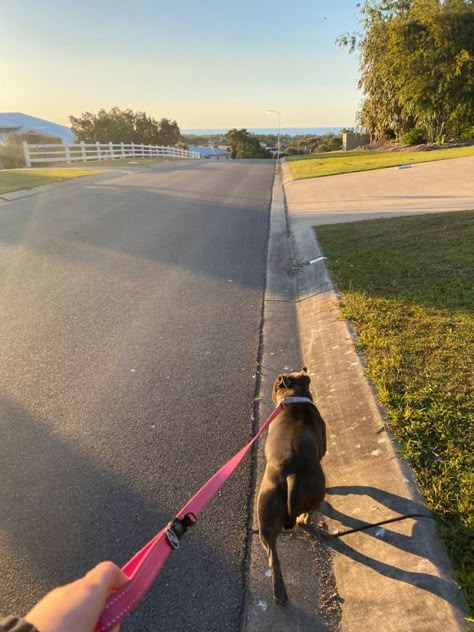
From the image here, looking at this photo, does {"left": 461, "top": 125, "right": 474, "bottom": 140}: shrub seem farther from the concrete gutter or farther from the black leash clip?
the black leash clip

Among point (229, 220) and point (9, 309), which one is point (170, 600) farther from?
point (229, 220)

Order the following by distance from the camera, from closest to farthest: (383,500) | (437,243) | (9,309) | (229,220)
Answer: (383,500), (9,309), (437,243), (229,220)

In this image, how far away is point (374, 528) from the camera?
102 inches

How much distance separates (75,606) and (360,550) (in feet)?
5.78

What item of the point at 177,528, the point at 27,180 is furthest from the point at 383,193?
the point at 177,528

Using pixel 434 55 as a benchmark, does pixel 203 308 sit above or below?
below

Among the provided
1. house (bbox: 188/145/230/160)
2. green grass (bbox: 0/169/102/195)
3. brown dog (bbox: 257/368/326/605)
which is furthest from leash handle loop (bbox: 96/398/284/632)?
house (bbox: 188/145/230/160)

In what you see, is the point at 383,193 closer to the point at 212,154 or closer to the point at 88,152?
the point at 88,152

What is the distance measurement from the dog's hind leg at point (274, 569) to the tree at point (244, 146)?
8669cm

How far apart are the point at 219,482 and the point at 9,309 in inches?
180

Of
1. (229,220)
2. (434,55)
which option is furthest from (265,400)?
(434,55)

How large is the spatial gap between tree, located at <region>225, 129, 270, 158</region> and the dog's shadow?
283 feet

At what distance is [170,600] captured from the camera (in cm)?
229

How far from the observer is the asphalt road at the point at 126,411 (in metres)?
2.47
